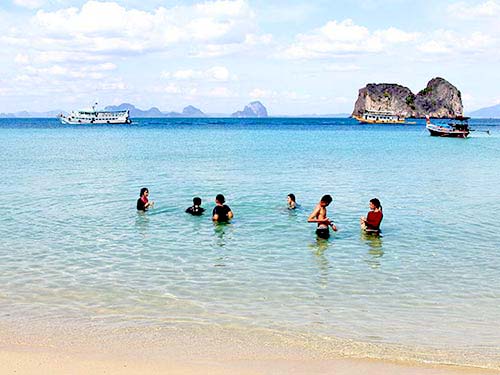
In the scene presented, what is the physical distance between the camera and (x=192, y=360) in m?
8.00

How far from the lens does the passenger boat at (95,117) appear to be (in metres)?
152

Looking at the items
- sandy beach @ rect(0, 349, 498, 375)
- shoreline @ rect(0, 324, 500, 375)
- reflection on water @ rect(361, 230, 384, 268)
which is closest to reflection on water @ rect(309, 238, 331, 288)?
reflection on water @ rect(361, 230, 384, 268)

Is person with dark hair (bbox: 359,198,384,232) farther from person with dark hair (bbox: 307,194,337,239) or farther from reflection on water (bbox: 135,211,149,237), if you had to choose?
reflection on water (bbox: 135,211,149,237)

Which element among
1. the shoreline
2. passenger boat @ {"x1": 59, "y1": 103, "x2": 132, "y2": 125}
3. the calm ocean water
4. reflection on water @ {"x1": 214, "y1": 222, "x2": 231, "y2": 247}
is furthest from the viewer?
passenger boat @ {"x1": 59, "y1": 103, "x2": 132, "y2": 125}

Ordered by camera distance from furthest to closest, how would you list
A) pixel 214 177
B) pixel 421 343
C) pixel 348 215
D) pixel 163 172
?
pixel 163 172
pixel 214 177
pixel 348 215
pixel 421 343

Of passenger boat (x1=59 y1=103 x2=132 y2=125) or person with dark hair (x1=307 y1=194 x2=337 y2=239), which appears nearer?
person with dark hair (x1=307 y1=194 x2=337 y2=239)

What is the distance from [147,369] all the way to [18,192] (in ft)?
69.8

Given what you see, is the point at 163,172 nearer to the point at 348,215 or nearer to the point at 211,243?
the point at 348,215

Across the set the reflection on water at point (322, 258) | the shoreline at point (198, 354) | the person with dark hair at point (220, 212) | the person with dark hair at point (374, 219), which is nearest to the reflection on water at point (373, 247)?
the person with dark hair at point (374, 219)

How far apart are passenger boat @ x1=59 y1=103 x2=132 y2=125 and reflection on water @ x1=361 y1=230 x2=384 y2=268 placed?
5679 inches

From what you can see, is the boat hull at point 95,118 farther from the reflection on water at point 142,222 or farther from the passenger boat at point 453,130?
the reflection on water at point 142,222

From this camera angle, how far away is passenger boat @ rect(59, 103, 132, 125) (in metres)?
152

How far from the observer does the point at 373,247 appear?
15.5 m

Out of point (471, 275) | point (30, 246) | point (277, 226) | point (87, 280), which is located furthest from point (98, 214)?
point (471, 275)
